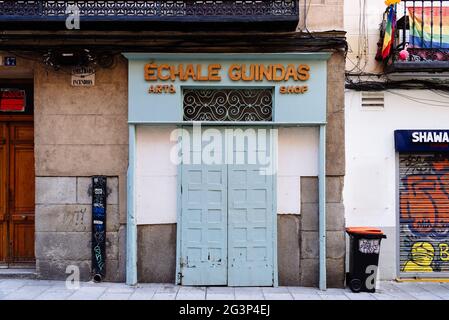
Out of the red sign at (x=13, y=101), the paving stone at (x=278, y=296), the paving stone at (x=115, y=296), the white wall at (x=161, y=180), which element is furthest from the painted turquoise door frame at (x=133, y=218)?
the red sign at (x=13, y=101)

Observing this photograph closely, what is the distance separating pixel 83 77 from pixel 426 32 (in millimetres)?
6578

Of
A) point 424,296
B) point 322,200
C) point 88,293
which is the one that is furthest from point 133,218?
A: point 424,296

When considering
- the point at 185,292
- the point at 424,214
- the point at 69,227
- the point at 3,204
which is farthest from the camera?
the point at 3,204

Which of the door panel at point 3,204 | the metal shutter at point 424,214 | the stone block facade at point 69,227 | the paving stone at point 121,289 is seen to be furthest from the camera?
the door panel at point 3,204

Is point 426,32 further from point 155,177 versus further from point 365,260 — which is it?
point 155,177

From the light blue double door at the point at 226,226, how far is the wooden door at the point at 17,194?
10.7 ft

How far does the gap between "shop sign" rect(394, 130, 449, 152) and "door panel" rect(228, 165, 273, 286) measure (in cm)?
257

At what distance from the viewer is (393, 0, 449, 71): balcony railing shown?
26.4 ft

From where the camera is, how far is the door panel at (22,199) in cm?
877

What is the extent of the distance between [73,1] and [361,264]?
6.91 metres

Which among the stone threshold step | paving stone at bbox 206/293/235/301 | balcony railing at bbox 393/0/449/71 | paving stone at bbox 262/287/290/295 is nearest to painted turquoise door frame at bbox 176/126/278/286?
paving stone at bbox 262/287/290/295

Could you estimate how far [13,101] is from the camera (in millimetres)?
8781

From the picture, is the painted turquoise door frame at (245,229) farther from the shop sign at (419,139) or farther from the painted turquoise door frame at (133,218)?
the shop sign at (419,139)

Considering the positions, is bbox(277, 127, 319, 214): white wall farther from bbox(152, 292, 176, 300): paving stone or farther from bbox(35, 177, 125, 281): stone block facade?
bbox(35, 177, 125, 281): stone block facade
